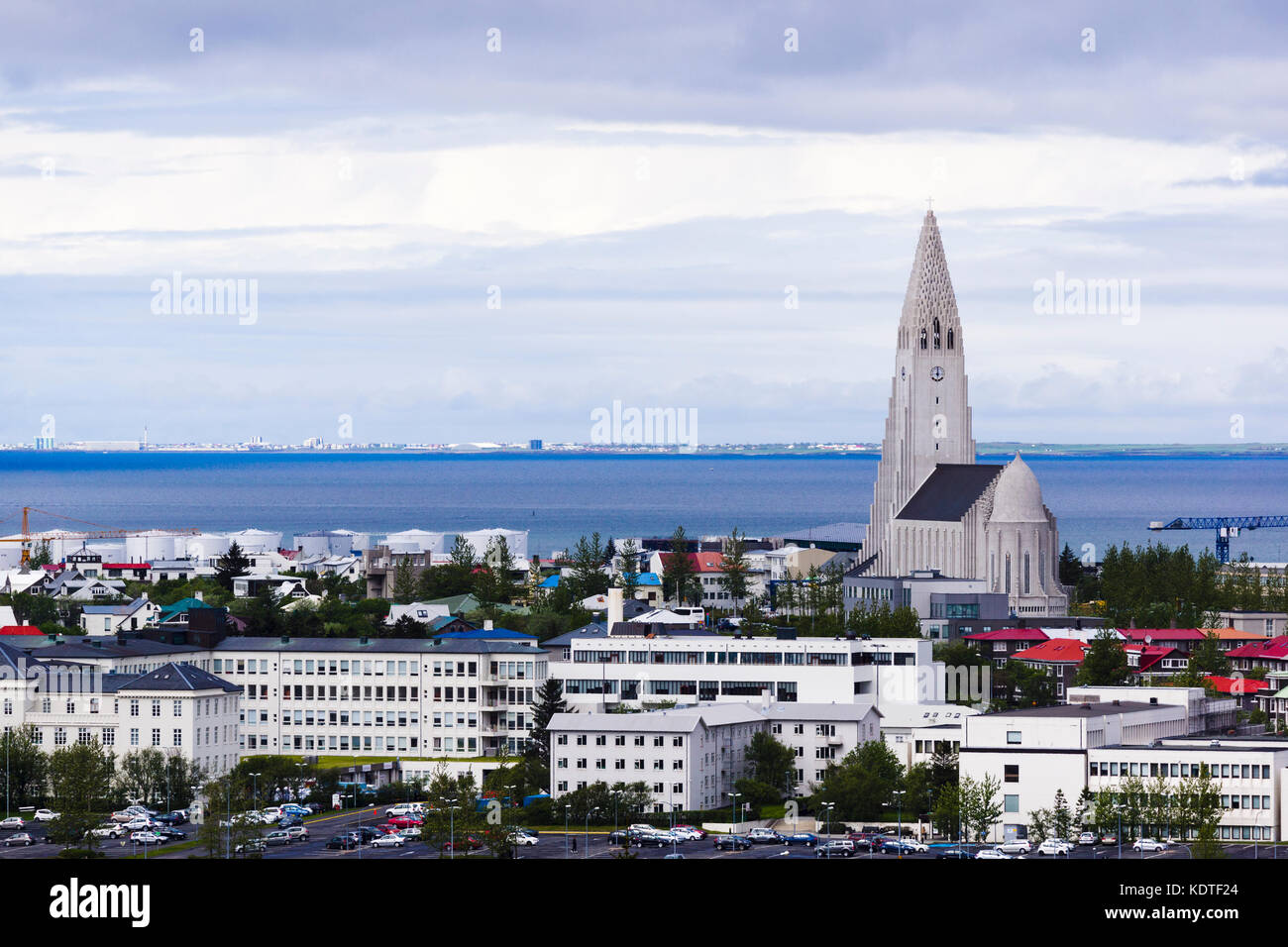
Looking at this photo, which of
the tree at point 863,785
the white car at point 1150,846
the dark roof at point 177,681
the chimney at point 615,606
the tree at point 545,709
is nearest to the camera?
the white car at point 1150,846

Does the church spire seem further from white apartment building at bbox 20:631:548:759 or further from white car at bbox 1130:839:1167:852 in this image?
white car at bbox 1130:839:1167:852

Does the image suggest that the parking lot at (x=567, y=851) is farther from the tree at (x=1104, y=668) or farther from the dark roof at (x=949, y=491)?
the dark roof at (x=949, y=491)

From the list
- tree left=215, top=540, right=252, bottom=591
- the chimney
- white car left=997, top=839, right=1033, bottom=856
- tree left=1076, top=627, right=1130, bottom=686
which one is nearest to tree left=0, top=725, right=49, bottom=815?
white car left=997, top=839, right=1033, bottom=856

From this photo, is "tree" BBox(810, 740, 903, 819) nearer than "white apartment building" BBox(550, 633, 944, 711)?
Yes

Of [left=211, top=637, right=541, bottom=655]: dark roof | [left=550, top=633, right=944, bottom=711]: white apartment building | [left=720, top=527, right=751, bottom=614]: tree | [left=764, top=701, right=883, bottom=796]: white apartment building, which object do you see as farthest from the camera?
[left=720, top=527, right=751, bottom=614]: tree

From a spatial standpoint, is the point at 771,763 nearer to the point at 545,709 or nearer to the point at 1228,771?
the point at 545,709

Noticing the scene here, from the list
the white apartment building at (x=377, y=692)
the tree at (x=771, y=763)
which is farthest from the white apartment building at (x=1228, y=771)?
the white apartment building at (x=377, y=692)

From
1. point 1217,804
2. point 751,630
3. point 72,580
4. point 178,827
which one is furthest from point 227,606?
point 1217,804
